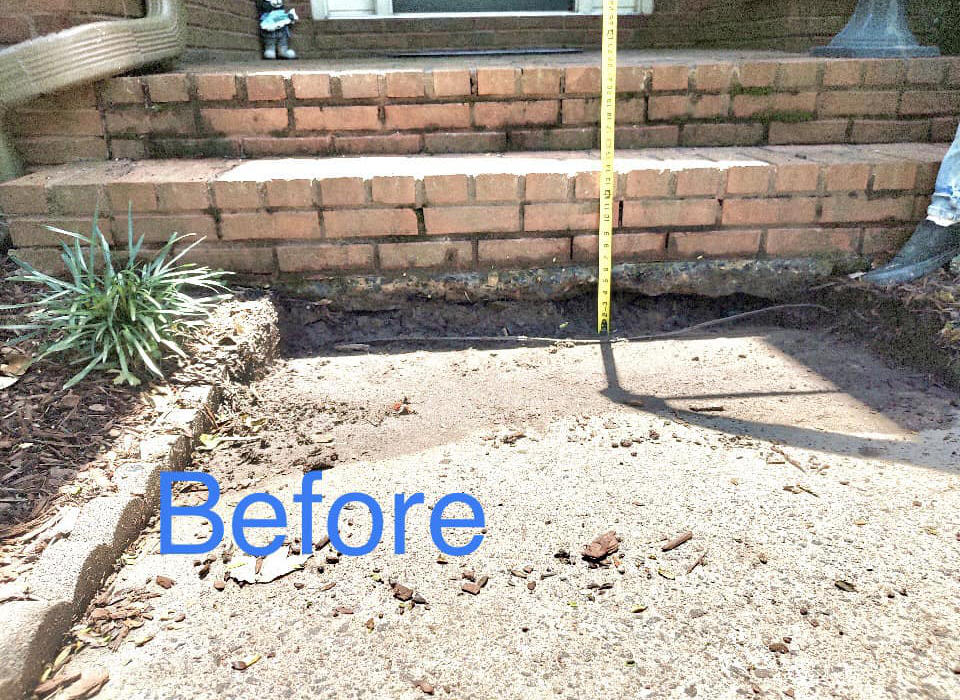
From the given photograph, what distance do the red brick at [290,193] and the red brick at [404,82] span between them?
2.27ft

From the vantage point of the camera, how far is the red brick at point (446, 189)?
9.58ft

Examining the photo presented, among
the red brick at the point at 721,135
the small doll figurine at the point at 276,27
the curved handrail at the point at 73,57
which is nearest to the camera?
the curved handrail at the point at 73,57

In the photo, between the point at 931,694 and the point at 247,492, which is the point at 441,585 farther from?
the point at 931,694

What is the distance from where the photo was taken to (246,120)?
10.6 feet

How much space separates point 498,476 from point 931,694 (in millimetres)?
1172

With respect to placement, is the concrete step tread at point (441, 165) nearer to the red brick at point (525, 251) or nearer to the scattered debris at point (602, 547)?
the red brick at point (525, 251)

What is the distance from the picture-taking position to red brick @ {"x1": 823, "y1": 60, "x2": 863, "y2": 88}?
10.7ft

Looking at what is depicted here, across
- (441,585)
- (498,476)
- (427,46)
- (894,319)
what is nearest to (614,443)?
(498,476)

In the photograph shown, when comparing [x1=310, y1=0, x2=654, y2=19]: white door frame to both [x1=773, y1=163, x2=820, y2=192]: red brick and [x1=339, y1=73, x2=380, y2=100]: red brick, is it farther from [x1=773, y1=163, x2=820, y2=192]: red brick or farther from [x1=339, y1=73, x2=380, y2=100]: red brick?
[x1=773, y1=163, x2=820, y2=192]: red brick

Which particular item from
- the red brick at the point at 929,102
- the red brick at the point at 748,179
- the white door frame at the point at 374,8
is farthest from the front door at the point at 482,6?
the red brick at the point at 748,179

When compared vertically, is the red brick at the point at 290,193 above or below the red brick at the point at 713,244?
above

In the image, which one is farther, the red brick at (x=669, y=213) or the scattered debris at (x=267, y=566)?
the red brick at (x=669, y=213)

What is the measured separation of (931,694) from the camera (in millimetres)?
1329

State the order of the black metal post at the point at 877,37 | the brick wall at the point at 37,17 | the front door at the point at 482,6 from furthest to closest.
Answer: the front door at the point at 482,6 → the black metal post at the point at 877,37 → the brick wall at the point at 37,17
